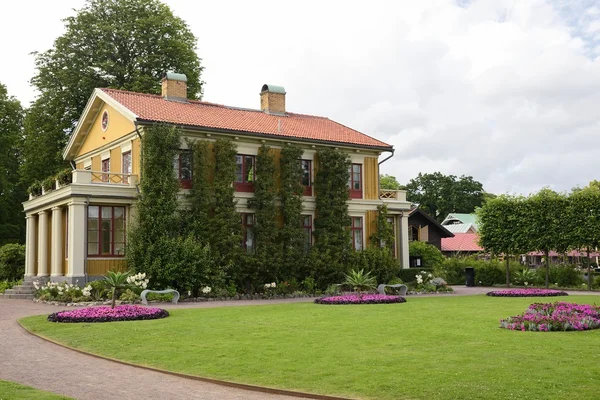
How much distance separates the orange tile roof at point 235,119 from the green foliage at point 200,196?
122 centimetres

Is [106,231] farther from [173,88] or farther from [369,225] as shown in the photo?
[369,225]

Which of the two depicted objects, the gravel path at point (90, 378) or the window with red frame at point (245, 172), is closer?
the gravel path at point (90, 378)

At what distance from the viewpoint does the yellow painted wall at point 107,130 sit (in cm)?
3225

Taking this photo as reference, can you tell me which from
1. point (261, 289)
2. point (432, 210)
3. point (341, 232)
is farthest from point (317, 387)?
point (432, 210)

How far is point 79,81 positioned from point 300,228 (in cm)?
1731

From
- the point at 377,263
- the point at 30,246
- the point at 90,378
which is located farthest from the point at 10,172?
the point at 90,378

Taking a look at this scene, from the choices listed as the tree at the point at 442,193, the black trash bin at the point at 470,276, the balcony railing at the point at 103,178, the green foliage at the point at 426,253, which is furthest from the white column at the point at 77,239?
the tree at the point at 442,193

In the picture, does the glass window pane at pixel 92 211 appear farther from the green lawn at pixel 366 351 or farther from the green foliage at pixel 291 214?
the green lawn at pixel 366 351

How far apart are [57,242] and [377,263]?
594 inches

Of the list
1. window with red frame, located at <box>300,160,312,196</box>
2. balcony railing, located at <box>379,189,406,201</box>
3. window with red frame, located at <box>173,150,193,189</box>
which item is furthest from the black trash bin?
window with red frame, located at <box>173,150,193,189</box>

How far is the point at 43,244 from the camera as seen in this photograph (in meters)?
32.1

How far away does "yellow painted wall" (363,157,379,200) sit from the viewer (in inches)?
1425

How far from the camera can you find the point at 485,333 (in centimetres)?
1443

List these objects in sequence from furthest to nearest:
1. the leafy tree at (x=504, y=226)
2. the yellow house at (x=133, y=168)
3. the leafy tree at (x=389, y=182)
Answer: the leafy tree at (x=389, y=182), the leafy tree at (x=504, y=226), the yellow house at (x=133, y=168)
